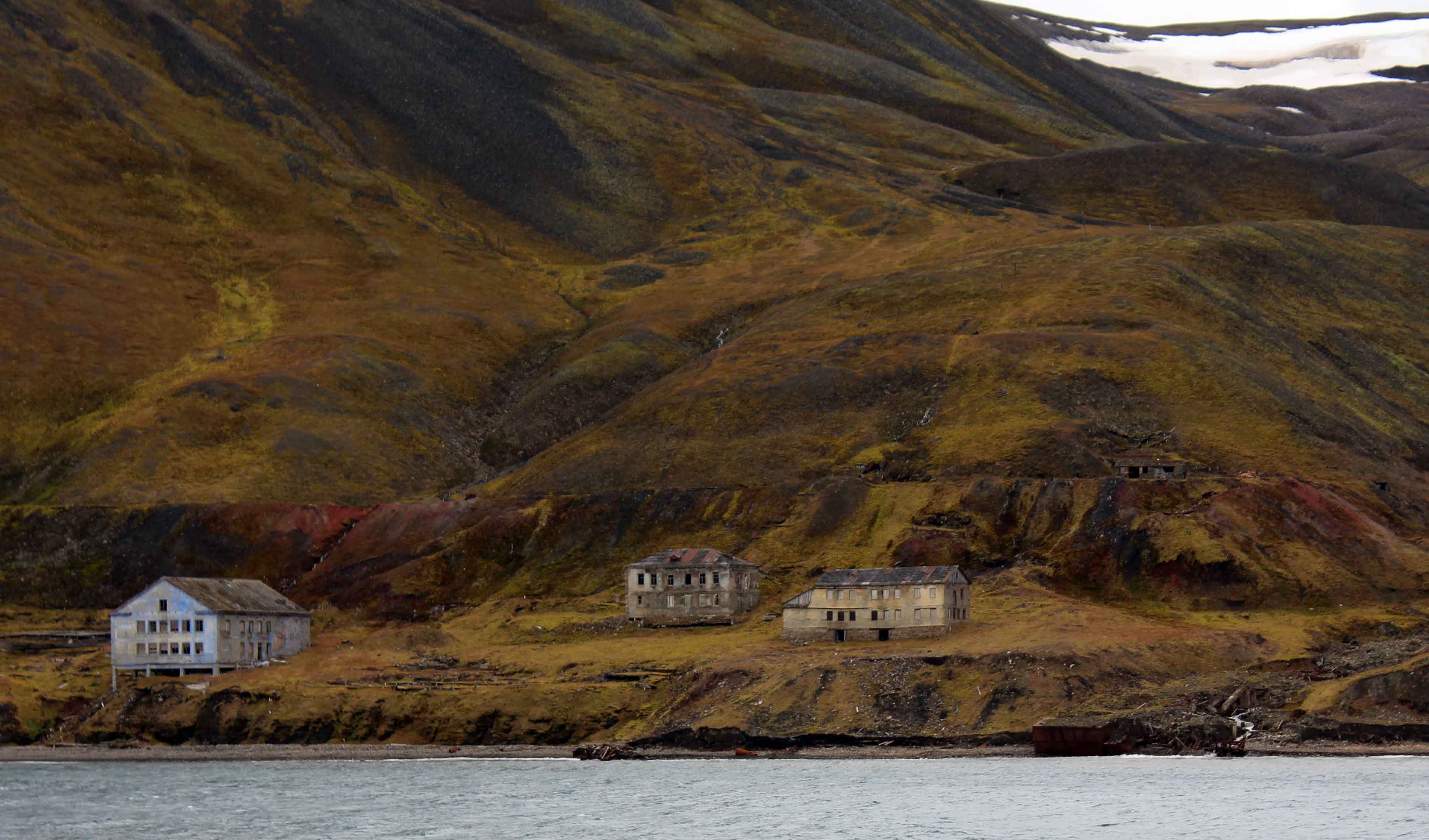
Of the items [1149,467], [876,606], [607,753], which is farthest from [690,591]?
[1149,467]

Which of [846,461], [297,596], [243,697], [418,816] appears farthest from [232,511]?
[418,816]

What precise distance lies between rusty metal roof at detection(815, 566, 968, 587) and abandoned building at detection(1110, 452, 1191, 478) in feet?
80.7

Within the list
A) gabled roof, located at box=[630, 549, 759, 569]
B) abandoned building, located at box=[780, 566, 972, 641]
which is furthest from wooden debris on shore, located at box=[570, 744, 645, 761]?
gabled roof, located at box=[630, 549, 759, 569]

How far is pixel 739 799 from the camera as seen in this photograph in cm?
10938

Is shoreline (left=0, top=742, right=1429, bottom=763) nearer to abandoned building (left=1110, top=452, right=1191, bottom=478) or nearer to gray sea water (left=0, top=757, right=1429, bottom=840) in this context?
gray sea water (left=0, top=757, right=1429, bottom=840)

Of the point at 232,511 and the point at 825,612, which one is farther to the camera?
the point at 232,511

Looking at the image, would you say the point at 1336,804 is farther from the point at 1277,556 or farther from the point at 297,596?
the point at 297,596

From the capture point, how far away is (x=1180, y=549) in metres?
151

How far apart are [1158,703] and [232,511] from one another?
9422 cm

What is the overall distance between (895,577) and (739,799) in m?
39.7

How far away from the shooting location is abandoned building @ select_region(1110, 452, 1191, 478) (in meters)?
164

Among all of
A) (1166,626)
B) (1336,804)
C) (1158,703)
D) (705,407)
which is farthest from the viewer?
(705,407)

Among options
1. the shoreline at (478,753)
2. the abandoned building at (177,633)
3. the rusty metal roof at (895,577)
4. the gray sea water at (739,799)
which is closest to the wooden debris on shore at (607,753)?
the gray sea water at (739,799)

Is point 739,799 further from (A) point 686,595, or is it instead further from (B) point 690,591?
(B) point 690,591
